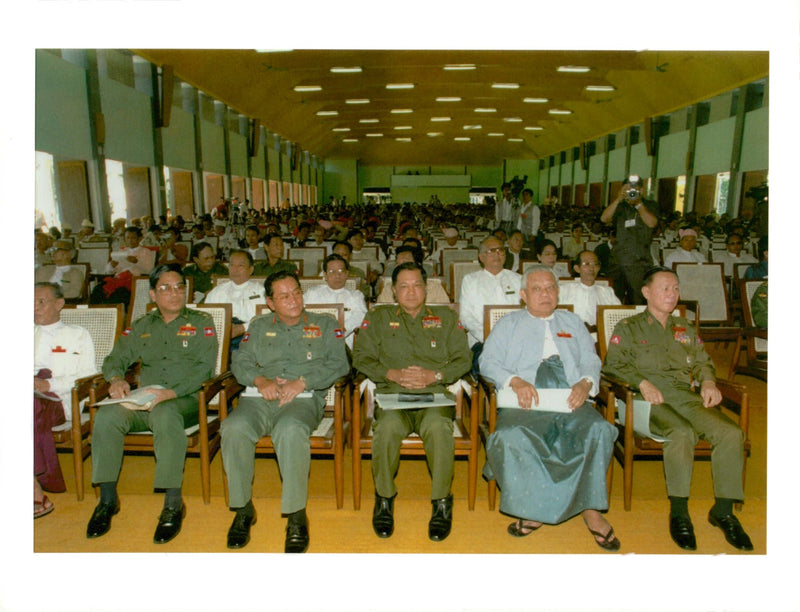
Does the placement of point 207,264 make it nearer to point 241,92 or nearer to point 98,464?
point 98,464

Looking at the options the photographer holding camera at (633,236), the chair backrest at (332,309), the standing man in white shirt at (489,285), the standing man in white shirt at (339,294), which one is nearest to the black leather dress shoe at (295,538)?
the chair backrest at (332,309)

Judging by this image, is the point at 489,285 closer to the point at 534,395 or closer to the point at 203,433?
the point at 534,395

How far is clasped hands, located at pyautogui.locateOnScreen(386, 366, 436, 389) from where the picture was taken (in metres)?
2.82

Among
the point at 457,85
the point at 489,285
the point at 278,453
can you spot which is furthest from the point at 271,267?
the point at 457,85

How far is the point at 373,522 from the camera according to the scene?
8.51ft

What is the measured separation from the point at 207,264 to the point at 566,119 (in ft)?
73.9

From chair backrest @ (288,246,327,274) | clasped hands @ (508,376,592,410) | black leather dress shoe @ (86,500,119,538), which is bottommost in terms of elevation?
black leather dress shoe @ (86,500,119,538)

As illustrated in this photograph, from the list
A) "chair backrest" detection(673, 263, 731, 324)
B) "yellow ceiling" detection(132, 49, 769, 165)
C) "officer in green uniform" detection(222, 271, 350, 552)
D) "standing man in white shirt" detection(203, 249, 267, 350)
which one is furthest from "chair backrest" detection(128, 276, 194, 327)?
"yellow ceiling" detection(132, 49, 769, 165)

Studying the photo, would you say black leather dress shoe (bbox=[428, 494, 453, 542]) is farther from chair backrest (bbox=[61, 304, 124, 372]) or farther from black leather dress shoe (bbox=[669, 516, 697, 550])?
chair backrest (bbox=[61, 304, 124, 372])

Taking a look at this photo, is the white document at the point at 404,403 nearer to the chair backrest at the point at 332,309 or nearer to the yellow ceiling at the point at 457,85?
the chair backrest at the point at 332,309

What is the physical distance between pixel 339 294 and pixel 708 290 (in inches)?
136

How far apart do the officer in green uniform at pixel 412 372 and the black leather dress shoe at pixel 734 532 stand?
1.20 meters

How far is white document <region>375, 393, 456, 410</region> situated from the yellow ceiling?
33.3 ft
